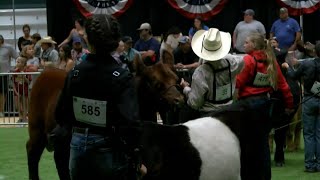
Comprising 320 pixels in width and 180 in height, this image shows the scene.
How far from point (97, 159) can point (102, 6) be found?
49.0ft

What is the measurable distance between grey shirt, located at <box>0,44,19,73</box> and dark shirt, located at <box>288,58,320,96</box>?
34.8 feet

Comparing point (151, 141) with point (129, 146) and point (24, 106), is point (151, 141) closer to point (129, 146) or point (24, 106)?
point (129, 146)

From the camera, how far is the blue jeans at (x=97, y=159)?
502 cm

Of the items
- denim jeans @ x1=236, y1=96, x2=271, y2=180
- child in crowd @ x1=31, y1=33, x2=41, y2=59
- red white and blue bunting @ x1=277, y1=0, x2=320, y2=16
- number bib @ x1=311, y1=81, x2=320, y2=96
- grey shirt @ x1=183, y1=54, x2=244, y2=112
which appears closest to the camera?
denim jeans @ x1=236, y1=96, x2=271, y2=180

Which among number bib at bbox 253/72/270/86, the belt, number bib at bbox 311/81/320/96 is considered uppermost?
number bib at bbox 253/72/270/86

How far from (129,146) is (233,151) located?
1728mm

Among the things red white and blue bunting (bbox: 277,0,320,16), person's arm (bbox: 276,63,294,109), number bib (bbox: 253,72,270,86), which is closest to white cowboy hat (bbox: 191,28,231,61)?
number bib (bbox: 253,72,270,86)

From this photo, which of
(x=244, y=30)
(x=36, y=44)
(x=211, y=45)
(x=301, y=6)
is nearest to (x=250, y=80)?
(x=211, y=45)

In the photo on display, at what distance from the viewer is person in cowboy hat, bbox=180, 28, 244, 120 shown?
306 inches

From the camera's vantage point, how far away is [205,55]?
7844 millimetres

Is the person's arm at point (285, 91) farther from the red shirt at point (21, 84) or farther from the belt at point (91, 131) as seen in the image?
the red shirt at point (21, 84)

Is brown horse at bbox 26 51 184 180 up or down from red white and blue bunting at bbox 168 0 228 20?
down

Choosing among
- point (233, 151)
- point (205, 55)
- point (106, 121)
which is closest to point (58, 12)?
point (205, 55)

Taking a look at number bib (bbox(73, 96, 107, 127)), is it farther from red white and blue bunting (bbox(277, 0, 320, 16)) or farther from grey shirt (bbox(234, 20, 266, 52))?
red white and blue bunting (bbox(277, 0, 320, 16))
